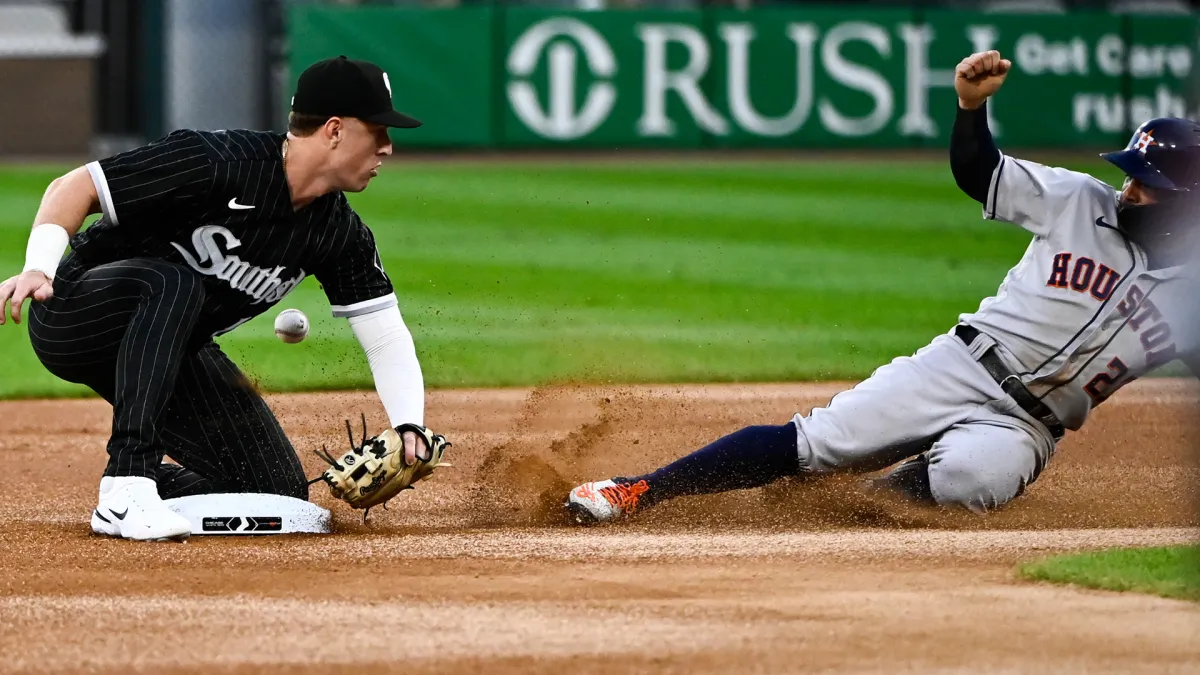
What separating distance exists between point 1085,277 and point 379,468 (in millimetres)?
1969

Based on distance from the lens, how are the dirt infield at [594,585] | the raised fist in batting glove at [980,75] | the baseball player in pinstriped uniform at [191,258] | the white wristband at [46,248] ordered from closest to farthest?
the dirt infield at [594,585], the white wristband at [46,248], the baseball player in pinstriped uniform at [191,258], the raised fist in batting glove at [980,75]

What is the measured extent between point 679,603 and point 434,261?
805 cm

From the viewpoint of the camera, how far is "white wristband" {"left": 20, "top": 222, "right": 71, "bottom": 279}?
14.5 ft

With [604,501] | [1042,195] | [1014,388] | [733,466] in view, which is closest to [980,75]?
[1042,195]

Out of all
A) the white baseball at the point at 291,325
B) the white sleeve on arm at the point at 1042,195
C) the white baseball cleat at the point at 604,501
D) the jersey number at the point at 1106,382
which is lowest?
the white baseball cleat at the point at 604,501

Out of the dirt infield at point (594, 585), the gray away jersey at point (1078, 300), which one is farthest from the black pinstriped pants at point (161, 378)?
the gray away jersey at point (1078, 300)

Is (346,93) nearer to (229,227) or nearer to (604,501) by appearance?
(229,227)

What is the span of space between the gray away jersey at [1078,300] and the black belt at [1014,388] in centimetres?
2

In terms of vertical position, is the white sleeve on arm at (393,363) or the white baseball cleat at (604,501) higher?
the white sleeve on arm at (393,363)

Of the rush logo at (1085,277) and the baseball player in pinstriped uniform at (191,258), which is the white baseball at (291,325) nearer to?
the baseball player in pinstriped uniform at (191,258)

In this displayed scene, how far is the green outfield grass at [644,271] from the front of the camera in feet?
28.7

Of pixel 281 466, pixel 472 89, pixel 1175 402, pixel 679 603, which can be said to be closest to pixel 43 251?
pixel 281 466

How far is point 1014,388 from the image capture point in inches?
199

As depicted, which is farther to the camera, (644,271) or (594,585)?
(644,271)
